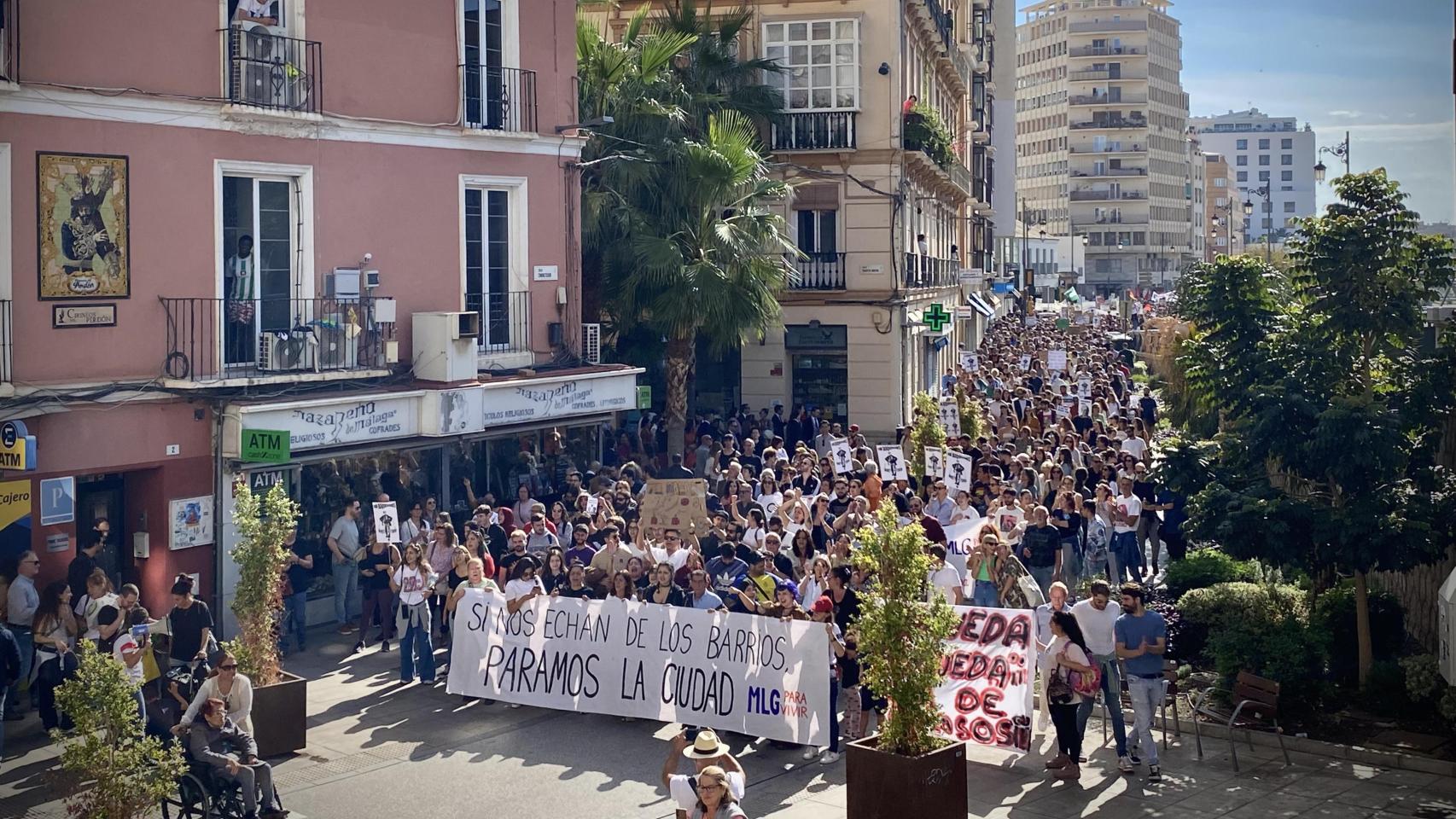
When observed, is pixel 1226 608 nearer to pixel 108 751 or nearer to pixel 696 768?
pixel 696 768

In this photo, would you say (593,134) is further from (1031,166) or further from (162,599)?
(1031,166)

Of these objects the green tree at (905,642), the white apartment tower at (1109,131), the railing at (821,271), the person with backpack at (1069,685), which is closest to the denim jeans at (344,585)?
the person with backpack at (1069,685)

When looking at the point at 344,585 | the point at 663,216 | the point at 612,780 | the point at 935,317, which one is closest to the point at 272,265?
the point at 344,585

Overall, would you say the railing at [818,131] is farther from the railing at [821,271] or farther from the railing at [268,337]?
the railing at [268,337]

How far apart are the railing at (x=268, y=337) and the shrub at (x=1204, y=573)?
10.5 metres

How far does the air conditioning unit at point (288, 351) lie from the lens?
19.8m

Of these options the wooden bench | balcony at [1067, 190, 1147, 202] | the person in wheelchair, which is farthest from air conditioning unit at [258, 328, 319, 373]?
balcony at [1067, 190, 1147, 202]

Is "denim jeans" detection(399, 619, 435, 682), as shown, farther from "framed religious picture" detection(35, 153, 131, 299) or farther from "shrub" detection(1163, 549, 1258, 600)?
"shrub" detection(1163, 549, 1258, 600)

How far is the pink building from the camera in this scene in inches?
689

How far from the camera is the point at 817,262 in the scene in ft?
125

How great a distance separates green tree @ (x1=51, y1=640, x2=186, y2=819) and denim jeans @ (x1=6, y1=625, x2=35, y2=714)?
5.75m

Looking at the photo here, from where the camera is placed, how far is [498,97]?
23.8 metres

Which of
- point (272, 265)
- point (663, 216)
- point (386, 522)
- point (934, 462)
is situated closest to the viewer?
point (386, 522)

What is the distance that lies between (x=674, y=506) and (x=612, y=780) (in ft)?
24.1
